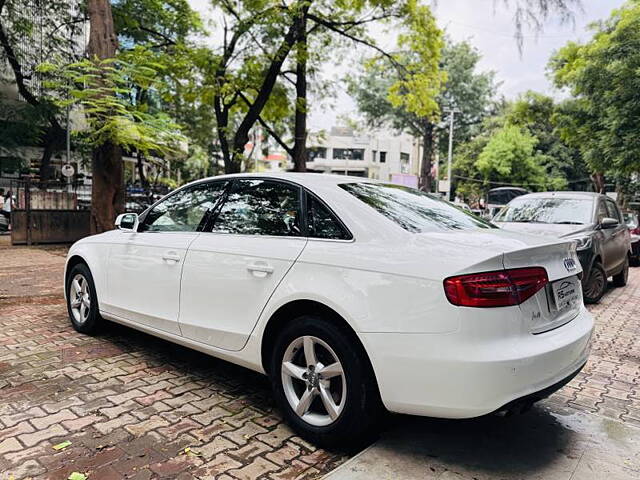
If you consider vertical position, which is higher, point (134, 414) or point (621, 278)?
point (621, 278)

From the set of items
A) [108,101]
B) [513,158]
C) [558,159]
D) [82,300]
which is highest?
[558,159]

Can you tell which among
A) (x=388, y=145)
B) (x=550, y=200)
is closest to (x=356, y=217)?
(x=550, y=200)

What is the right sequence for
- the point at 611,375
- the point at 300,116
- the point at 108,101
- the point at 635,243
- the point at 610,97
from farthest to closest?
the point at 610,97 < the point at 300,116 < the point at 635,243 < the point at 108,101 < the point at 611,375

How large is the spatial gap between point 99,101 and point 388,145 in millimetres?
57350

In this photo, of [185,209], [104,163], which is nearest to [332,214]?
[185,209]

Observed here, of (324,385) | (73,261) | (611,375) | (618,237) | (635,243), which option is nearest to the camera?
(324,385)

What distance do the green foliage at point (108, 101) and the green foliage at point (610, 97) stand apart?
12.8 metres

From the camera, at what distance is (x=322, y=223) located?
9.93ft

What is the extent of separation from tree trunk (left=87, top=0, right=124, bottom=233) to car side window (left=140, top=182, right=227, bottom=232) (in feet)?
18.1

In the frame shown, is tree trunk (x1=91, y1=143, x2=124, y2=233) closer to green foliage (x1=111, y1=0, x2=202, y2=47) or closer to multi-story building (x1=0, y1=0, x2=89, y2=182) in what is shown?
green foliage (x1=111, y1=0, x2=202, y2=47)

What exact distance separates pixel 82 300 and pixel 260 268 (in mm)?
2739

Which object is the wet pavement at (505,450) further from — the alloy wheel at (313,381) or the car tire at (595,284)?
the car tire at (595,284)

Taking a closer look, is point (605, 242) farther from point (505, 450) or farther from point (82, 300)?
point (82, 300)

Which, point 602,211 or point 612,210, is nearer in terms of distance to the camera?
point 602,211
